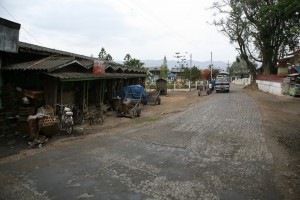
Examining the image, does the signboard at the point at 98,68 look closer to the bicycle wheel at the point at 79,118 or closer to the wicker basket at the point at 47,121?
the bicycle wheel at the point at 79,118

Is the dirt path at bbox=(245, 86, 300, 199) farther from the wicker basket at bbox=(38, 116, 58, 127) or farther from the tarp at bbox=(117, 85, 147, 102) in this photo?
the tarp at bbox=(117, 85, 147, 102)

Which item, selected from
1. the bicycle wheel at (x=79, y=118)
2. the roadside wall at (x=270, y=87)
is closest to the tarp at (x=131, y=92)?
the bicycle wheel at (x=79, y=118)

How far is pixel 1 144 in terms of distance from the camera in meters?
10.5

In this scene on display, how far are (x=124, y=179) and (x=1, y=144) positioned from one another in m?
6.07

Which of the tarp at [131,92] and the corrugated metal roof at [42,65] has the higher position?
the corrugated metal roof at [42,65]

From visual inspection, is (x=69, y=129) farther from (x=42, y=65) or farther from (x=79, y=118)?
(x=42, y=65)

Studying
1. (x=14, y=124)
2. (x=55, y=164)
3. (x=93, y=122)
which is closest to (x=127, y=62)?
(x=93, y=122)

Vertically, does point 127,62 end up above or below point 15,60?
above

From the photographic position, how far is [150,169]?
302 inches

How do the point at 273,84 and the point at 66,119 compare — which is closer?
the point at 66,119

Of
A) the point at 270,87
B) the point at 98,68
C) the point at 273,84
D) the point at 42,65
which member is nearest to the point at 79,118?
the point at 42,65

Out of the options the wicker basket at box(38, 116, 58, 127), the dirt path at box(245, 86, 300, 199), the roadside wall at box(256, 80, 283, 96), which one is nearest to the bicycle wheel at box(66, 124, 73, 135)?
the wicker basket at box(38, 116, 58, 127)

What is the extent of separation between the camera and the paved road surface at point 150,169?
6223mm

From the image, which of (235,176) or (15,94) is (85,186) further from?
(15,94)
